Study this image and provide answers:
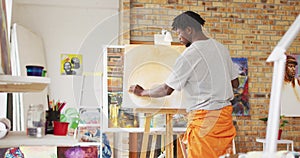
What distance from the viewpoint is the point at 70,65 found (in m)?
5.34

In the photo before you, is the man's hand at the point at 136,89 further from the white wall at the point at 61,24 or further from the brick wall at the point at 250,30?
the brick wall at the point at 250,30

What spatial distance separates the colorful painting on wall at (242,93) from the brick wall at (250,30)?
2.5 inches

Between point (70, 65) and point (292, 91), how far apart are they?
2853mm

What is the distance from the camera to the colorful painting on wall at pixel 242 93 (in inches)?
219

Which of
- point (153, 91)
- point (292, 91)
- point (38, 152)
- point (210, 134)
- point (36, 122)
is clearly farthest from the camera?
point (292, 91)

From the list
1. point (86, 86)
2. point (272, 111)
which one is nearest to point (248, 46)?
point (86, 86)

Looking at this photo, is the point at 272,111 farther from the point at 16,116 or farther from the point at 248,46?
the point at 248,46

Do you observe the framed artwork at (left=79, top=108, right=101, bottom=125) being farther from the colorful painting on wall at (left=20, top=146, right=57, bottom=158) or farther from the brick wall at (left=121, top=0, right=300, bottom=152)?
the brick wall at (left=121, top=0, right=300, bottom=152)

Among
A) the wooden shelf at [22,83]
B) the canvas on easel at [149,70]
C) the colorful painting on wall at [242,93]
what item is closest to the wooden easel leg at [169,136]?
the canvas on easel at [149,70]

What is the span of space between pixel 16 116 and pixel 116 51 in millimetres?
1319

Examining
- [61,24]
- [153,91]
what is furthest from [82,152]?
[153,91]

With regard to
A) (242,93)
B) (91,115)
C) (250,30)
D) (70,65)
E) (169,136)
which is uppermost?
(250,30)

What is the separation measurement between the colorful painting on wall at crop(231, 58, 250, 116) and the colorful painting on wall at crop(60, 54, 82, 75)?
77.1 inches

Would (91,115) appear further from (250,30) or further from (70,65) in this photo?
(250,30)
